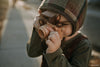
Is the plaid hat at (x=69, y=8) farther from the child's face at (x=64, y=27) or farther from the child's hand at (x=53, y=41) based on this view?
the child's hand at (x=53, y=41)

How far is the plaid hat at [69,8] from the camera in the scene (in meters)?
1.23

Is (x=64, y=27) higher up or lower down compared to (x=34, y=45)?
higher up

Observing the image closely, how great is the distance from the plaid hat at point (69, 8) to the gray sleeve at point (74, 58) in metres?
0.21

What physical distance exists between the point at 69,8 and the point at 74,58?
0.40m

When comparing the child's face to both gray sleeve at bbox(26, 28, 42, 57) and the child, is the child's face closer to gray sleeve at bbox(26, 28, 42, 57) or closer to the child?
the child

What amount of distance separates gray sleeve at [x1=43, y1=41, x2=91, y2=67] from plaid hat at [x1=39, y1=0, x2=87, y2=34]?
21 centimetres

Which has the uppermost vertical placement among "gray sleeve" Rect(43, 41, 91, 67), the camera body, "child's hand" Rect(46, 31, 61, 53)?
the camera body

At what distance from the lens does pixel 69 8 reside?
126 cm

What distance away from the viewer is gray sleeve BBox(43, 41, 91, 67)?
3.87 ft

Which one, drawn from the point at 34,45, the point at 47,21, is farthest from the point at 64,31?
the point at 34,45

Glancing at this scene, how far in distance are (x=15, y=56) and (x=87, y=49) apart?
198cm

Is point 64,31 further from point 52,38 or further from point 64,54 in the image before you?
point 64,54

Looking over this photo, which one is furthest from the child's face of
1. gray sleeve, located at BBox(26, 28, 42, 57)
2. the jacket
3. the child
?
gray sleeve, located at BBox(26, 28, 42, 57)

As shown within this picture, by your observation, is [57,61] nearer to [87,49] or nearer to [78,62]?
[78,62]
